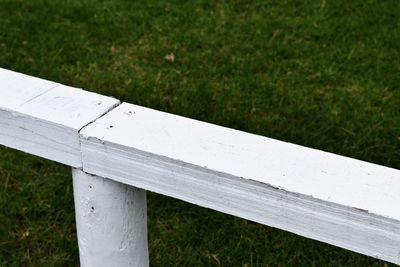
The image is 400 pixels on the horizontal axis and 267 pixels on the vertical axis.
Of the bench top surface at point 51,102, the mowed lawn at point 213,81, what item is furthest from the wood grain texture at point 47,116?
the mowed lawn at point 213,81

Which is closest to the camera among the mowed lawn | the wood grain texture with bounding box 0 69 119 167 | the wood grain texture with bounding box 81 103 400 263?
Answer: the wood grain texture with bounding box 81 103 400 263

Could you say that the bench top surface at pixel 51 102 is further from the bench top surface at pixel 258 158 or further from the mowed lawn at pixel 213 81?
the mowed lawn at pixel 213 81

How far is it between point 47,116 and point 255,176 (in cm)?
40

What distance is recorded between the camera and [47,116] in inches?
50.3

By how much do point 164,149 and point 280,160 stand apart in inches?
7.4

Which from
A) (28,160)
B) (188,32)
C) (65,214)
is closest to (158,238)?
(65,214)

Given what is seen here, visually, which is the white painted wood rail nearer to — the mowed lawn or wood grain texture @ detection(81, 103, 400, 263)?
wood grain texture @ detection(81, 103, 400, 263)

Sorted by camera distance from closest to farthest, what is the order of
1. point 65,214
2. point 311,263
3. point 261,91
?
point 311,263, point 65,214, point 261,91

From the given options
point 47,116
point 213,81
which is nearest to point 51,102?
point 47,116

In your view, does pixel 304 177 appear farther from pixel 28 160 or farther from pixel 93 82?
pixel 93 82

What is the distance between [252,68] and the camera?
3.36 metres

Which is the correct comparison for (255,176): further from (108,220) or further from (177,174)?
(108,220)

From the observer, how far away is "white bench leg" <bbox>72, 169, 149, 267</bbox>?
1.30 metres

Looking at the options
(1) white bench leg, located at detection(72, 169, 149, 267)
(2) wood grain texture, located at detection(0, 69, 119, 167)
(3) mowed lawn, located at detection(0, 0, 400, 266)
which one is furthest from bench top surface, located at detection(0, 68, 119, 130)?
(3) mowed lawn, located at detection(0, 0, 400, 266)
